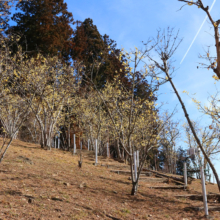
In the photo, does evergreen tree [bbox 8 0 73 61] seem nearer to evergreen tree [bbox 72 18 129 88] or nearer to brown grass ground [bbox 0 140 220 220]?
evergreen tree [bbox 72 18 129 88]

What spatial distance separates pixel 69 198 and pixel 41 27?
1791 centimetres

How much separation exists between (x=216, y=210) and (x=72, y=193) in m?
4.60

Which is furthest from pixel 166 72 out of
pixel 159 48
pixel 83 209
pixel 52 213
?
pixel 52 213

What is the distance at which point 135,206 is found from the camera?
6816mm

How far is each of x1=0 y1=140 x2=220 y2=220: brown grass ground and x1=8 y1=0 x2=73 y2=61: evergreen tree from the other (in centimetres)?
1351

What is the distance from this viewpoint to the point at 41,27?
2048cm

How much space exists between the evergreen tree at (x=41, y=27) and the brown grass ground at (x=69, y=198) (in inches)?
532

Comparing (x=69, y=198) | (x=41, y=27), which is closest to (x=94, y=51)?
(x=41, y=27)

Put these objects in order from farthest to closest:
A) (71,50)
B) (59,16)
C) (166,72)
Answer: (71,50), (59,16), (166,72)

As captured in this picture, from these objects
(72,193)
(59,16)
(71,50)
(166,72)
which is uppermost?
(59,16)

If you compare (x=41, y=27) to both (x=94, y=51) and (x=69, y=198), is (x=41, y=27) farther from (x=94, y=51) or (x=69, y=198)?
(x=69, y=198)

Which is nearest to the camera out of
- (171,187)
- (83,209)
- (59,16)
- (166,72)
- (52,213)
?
(52,213)

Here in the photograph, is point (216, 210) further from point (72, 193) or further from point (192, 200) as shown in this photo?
point (72, 193)

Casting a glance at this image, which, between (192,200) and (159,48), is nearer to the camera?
(159,48)
